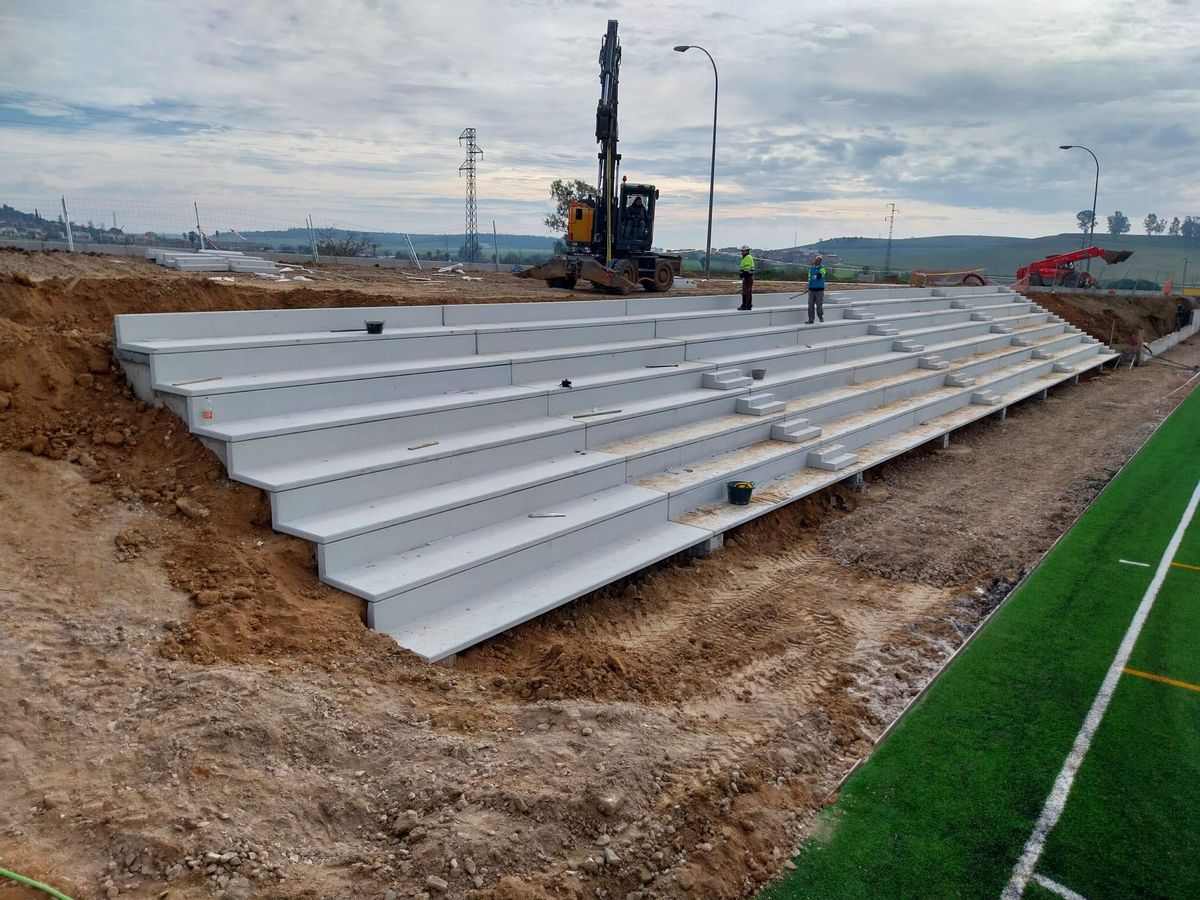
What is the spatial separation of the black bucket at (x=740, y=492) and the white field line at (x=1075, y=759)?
144 inches

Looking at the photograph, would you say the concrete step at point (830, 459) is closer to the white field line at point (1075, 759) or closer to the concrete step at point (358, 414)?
the white field line at point (1075, 759)

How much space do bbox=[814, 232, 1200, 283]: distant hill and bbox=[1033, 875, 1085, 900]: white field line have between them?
44656 millimetres

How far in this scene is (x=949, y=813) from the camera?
4305 millimetres

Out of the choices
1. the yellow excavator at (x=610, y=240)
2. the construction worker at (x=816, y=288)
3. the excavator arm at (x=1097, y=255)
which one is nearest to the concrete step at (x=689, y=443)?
the construction worker at (x=816, y=288)

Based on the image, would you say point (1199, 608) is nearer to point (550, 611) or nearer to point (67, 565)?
point (550, 611)

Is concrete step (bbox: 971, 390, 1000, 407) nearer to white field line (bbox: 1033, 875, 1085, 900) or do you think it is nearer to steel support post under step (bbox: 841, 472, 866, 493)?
steel support post under step (bbox: 841, 472, 866, 493)

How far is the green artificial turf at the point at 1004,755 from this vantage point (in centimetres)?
390

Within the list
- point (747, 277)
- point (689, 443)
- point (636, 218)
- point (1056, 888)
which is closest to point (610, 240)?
point (636, 218)

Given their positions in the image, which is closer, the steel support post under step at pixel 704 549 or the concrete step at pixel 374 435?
the concrete step at pixel 374 435

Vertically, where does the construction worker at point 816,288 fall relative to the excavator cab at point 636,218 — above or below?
below

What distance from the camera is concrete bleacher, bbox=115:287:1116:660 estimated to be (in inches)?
239

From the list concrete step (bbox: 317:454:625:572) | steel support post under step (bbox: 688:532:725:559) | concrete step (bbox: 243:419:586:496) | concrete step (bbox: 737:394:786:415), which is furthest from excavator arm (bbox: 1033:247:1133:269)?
concrete step (bbox: 317:454:625:572)

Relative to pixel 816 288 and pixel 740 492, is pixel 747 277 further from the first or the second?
pixel 740 492

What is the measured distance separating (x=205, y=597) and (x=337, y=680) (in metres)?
1.09
